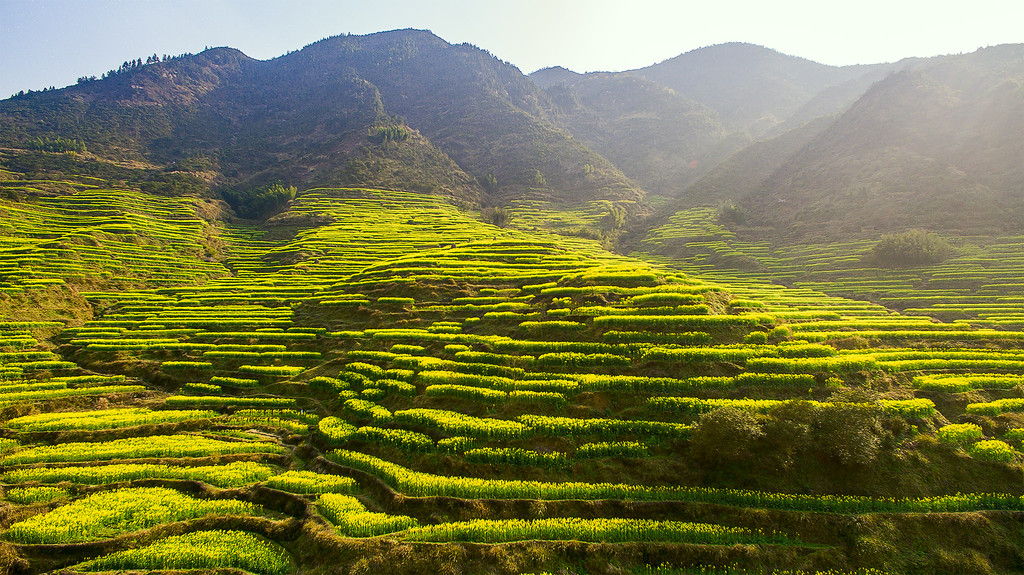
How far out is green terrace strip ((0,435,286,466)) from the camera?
21.5m

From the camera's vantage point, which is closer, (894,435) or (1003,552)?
(1003,552)

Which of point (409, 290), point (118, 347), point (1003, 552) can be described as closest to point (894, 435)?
point (1003, 552)

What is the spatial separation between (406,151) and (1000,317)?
14477 cm

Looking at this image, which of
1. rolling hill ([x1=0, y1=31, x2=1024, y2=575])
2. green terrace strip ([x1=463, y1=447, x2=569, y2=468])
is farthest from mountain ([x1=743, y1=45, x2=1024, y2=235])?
green terrace strip ([x1=463, y1=447, x2=569, y2=468])

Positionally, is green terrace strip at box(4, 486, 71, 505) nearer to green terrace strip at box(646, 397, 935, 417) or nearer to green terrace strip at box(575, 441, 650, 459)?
green terrace strip at box(575, 441, 650, 459)

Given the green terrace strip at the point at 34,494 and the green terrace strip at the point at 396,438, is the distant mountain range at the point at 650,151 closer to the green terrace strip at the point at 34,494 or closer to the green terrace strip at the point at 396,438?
the green terrace strip at the point at 396,438

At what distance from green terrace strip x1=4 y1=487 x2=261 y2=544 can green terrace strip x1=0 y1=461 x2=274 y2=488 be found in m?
1.13

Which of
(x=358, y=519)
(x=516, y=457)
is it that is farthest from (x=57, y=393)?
(x=516, y=457)

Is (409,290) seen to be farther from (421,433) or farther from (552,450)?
(552,450)

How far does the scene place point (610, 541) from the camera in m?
15.5

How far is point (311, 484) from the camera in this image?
1905cm

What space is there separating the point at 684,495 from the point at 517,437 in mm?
8292

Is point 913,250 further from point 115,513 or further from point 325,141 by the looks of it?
point 325,141

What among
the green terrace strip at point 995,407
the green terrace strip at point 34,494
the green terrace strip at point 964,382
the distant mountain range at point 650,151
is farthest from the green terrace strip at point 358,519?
the distant mountain range at point 650,151
